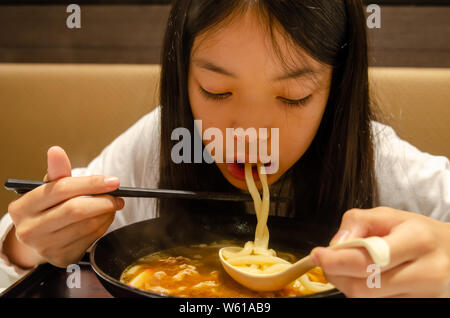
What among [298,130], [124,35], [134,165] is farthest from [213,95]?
[124,35]

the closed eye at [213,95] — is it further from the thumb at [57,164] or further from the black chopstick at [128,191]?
the thumb at [57,164]

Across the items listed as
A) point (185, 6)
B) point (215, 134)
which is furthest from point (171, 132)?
point (185, 6)

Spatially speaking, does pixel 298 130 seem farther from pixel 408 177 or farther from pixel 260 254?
pixel 408 177

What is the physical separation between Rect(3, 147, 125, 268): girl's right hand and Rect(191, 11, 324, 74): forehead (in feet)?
1.38

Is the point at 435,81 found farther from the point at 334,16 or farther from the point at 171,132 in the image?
the point at 171,132

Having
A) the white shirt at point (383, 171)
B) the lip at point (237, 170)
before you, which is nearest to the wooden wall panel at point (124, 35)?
the white shirt at point (383, 171)

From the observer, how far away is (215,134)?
106 centimetres

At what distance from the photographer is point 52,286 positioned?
0.95m

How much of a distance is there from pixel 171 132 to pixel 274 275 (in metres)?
0.68

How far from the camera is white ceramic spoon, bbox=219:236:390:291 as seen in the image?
612 millimetres

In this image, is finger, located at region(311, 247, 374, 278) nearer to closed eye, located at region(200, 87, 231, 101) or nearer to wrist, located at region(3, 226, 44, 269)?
closed eye, located at region(200, 87, 231, 101)

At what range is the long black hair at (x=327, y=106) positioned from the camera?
3.17 feet

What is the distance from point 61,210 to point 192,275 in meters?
0.39

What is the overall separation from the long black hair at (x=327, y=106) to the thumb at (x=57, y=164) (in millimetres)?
431
